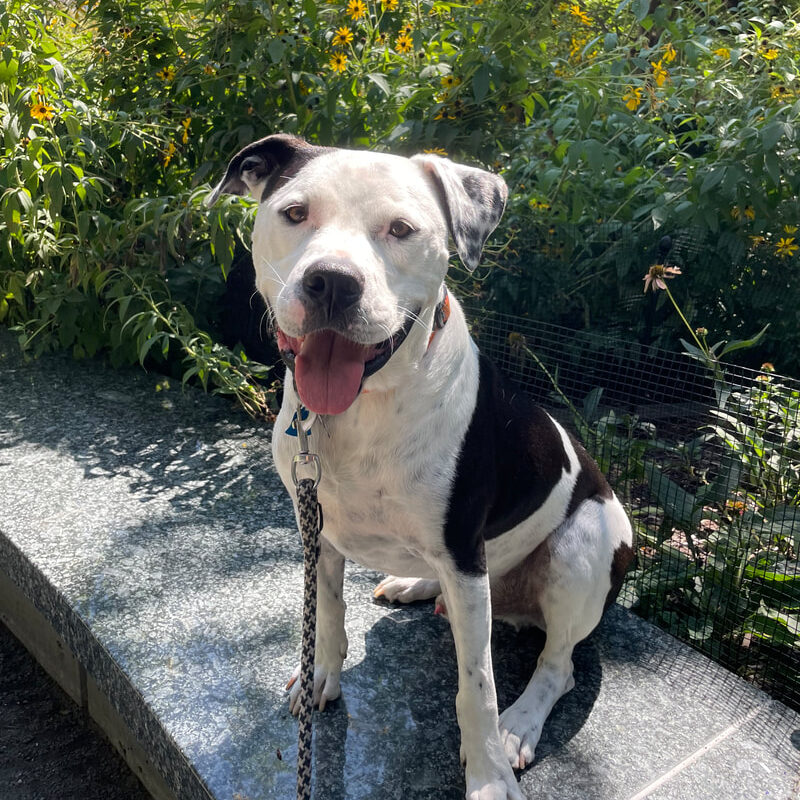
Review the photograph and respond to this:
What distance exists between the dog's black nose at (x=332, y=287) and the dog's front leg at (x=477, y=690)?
2.30ft

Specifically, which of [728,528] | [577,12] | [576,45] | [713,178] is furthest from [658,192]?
[728,528]

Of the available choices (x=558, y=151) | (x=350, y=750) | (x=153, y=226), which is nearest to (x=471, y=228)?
(x=350, y=750)

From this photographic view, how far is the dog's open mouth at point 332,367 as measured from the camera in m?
1.62

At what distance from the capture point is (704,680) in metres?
2.33

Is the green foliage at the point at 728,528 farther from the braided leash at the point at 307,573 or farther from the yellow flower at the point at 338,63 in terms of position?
the yellow flower at the point at 338,63

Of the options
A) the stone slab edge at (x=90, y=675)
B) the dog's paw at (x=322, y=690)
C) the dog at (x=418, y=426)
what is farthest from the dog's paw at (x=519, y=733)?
the stone slab edge at (x=90, y=675)

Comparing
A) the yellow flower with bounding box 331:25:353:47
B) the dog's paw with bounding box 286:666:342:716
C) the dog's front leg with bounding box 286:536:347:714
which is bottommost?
the dog's paw with bounding box 286:666:342:716

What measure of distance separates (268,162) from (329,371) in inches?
22.8

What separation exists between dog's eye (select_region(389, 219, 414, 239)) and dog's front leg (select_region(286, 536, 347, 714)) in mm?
881

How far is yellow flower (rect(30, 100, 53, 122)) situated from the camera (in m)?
3.46

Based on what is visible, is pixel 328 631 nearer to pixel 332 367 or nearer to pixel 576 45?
pixel 332 367

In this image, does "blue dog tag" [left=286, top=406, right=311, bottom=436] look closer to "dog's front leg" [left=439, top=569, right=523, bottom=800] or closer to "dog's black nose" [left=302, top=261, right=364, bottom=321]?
"dog's black nose" [left=302, top=261, right=364, bottom=321]

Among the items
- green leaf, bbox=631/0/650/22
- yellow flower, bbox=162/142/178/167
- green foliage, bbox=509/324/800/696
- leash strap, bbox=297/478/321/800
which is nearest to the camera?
leash strap, bbox=297/478/321/800

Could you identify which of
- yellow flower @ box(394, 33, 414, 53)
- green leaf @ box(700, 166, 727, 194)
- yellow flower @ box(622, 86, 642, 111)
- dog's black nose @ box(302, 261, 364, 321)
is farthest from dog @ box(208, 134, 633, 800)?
yellow flower @ box(622, 86, 642, 111)
